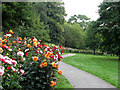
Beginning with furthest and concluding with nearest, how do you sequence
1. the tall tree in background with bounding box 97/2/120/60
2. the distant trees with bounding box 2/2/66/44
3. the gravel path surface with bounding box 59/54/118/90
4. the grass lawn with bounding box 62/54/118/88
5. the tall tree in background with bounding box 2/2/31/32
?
the tall tree in background with bounding box 97/2/120/60 < the tall tree in background with bounding box 2/2/31/32 < the distant trees with bounding box 2/2/66/44 < the grass lawn with bounding box 62/54/118/88 < the gravel path surface with bounding box 59/54/118/90

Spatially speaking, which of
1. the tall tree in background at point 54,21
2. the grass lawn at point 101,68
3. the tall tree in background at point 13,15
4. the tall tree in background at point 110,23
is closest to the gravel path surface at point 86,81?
the grass lawn at point 101,68

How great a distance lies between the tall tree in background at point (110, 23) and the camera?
16181mm

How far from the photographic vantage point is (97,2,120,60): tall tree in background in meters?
16.2

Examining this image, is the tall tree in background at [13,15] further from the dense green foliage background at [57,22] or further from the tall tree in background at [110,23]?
the tall tree in background at [110,23]

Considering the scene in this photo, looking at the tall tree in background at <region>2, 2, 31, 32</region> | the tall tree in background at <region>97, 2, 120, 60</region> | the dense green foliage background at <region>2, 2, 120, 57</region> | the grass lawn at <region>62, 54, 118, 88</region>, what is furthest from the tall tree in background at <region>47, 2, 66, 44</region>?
the tall tree in background at <region>2, 2, 31, 32</region>

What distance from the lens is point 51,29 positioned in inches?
1087

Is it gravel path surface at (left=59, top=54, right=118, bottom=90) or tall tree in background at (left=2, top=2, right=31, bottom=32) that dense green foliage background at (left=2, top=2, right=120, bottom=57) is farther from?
gravel path surface at (left=59, top=54, right=118, bottom=90)

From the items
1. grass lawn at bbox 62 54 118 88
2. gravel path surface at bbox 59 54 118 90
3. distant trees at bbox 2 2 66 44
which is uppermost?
distant trees at bbox 2 2 66 44

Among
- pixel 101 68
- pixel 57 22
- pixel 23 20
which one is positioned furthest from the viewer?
pixel 57 22

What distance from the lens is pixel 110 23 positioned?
56.5ft

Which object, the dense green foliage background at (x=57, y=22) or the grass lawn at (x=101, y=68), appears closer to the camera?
the grass lawn at (x=101, y=68)

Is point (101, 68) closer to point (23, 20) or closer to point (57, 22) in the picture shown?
point (23, 20)

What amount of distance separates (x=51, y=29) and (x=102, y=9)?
11.5 meters

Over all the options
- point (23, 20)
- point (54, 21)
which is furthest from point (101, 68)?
point (54, 21)
